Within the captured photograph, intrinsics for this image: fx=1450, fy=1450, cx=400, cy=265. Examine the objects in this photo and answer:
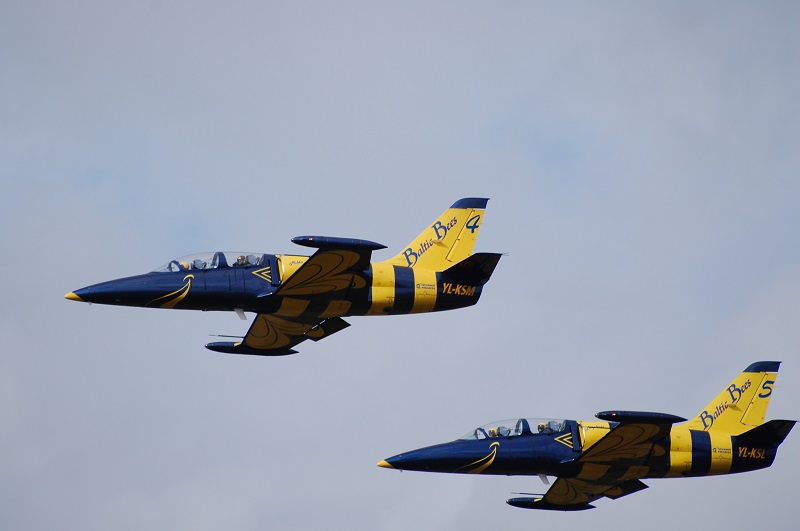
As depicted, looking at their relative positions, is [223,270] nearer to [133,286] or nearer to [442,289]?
[133,286]

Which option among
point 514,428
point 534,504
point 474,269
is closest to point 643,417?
point 514,428

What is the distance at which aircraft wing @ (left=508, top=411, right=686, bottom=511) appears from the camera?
42.7 metres

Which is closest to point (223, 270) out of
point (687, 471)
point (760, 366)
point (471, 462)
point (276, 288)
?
point (276, 288)

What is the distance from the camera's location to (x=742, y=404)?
48.3 meters

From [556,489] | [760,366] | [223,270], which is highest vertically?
[223,270]

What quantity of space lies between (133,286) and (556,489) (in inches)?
577

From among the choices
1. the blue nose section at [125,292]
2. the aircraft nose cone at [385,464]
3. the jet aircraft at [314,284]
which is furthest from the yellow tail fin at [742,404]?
the blue nose section at [125,292]

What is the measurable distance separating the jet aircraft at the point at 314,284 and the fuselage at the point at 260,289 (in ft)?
0.10

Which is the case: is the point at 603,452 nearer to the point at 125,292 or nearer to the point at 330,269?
the point at 330,269

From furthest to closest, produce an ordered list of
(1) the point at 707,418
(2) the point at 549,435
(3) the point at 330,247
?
(1) the point at 707,418, (2) the point at 549,435, (3) the point at 330,247

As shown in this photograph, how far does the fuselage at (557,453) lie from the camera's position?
1720 inches

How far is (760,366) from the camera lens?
1941 inches

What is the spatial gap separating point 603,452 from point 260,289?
11442mm

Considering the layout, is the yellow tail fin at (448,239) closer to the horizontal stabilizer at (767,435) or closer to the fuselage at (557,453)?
the fuselage at (557,453)
